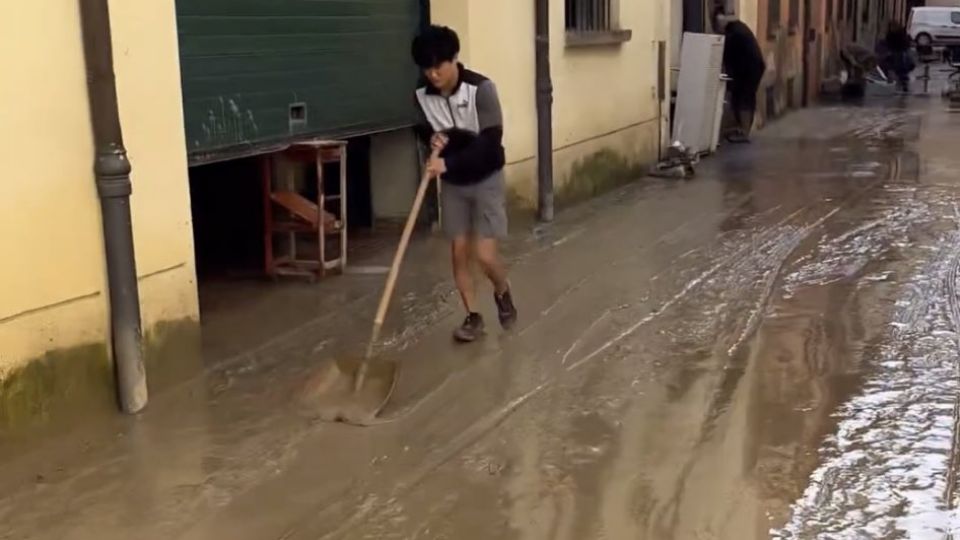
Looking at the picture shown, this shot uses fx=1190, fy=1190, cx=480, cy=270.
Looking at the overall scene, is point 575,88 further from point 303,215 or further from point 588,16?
point 303,215

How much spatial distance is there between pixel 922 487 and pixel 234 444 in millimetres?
2631

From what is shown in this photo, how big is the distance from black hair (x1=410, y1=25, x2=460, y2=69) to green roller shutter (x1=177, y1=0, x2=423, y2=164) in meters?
1.27

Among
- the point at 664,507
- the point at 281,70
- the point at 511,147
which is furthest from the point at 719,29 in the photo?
the point at 664,507

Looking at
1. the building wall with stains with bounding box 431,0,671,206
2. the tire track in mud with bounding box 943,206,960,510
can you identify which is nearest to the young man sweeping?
the tire track in mud with bounding box 943,206,960,510

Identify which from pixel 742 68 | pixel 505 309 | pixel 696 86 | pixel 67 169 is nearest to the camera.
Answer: pixel 67 169

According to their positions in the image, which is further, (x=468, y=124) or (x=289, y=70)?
(x=289, y=70)

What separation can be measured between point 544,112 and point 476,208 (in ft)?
12.0

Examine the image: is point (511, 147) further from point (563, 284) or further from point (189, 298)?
point (189, 298)

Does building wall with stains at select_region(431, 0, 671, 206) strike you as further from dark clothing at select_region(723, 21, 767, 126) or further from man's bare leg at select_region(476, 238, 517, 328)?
dark clothing at select_region(723, 21, 767, 126)

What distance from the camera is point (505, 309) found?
6328 millimetres

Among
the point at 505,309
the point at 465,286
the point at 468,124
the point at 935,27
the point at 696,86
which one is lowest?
the point at 505,309

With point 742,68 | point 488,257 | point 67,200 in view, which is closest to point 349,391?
point 488,257

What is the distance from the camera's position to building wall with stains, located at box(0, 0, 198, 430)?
15.2ft

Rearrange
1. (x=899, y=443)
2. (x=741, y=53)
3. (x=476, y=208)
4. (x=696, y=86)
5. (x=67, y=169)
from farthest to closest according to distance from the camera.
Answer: (x=741, y=53) < (x=696, y=86) < (x=476, y=208) < (x=67, y=169) < (x=899, y=443)
